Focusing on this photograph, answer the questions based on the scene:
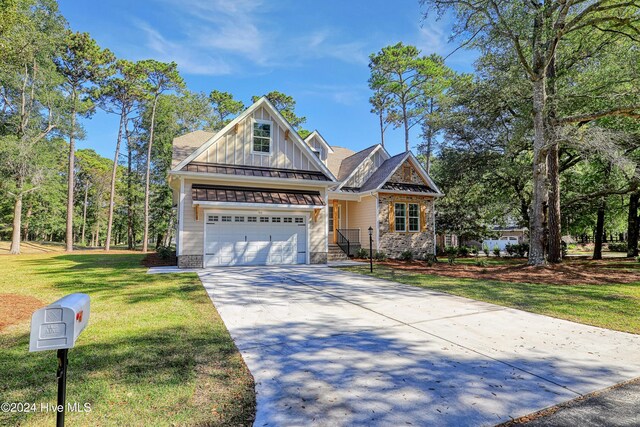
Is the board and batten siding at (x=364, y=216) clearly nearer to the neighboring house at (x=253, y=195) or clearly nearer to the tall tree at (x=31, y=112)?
the neighboring house at (x=253, y=195)

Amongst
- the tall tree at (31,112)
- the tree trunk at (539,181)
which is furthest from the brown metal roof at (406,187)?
the tall tree at (31,112)

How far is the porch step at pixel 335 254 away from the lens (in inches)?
699

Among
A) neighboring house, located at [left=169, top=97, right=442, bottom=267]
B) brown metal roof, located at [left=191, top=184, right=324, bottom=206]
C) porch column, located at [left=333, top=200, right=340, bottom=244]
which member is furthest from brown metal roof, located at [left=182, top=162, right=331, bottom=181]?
porch column, located at [left=333, top=200, right=340, bottom=244]

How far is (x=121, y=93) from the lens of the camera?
92.5 feet

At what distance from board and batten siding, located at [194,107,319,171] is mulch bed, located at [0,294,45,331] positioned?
7.63 m

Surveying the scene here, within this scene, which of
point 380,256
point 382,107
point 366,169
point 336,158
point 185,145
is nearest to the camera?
point 185,145

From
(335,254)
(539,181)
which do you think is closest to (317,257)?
(335,254)

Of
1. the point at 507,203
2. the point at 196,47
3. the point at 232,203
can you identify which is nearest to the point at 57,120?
the point at 196,47

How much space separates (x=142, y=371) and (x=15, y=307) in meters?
4.66

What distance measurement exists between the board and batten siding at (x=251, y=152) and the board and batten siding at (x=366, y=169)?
544 cm

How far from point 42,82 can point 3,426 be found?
27971 millimetres

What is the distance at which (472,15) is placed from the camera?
12.6m

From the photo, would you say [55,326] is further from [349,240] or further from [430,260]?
[349,240]

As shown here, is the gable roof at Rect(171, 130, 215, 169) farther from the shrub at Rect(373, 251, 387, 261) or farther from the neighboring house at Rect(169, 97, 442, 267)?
the shrub at Rect(373, 251, 387, 261)
